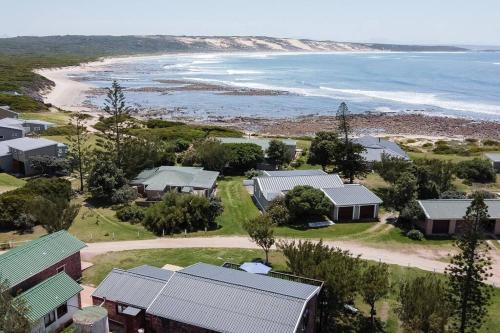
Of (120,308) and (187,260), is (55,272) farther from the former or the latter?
(187,260)

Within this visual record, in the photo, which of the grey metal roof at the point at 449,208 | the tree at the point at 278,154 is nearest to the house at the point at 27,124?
the tree at the point at 278,154

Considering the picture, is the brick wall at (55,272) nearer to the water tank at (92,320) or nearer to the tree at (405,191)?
the water tank at (92,320)

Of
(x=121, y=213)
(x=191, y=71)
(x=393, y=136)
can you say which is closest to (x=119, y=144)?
(x=121, y=213)

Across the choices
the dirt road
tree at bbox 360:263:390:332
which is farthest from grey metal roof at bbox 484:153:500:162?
tree at bbox 360:263:390:332

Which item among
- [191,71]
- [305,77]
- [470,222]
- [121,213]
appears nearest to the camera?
[470,222]

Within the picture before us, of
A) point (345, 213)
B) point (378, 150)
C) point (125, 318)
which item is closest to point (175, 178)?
point (345, 213)

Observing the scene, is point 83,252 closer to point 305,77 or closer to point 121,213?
point 121,213
